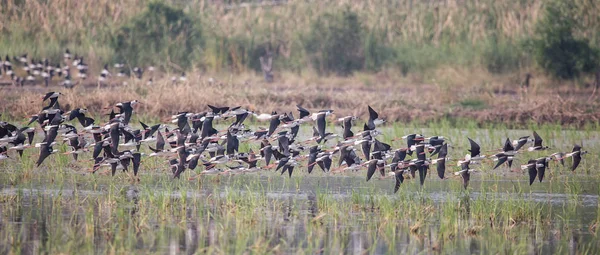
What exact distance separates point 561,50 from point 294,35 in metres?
7.60

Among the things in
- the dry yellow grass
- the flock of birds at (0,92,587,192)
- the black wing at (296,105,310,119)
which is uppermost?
the black wing at (296,105,310,119)

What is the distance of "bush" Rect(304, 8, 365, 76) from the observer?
89.6ft

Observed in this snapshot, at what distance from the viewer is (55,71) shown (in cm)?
2352

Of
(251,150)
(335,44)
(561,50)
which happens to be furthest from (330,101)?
(251,150)

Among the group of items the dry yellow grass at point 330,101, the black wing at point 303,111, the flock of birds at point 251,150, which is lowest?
the dry yellow grass at point 330,101

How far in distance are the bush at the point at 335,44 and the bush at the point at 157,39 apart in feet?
10.7

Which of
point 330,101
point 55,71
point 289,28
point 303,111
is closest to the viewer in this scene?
point 303,111

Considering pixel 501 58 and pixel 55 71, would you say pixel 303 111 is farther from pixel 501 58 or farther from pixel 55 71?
pixel 501 58

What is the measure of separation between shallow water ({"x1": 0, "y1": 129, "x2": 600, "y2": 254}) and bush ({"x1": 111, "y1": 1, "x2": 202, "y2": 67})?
13.2m

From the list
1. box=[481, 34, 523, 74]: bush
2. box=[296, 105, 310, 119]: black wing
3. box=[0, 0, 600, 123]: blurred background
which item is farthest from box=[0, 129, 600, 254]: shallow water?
box=[481, 34, 523, 74]: bush

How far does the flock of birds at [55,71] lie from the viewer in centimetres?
2275

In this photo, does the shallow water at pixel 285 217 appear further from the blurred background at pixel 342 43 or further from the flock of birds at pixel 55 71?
the blurred background at pixel 342 43

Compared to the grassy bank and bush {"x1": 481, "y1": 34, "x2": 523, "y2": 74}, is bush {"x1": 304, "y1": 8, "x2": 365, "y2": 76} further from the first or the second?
bush {"x1": 481, "y1": 34, "x2": 523, "y2": 74}

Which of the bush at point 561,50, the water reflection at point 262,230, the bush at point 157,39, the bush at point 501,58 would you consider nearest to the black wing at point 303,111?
the water reflection at point 262,230
